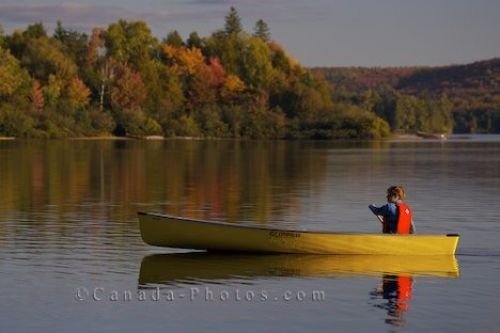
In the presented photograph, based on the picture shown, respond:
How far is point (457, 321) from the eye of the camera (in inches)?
699

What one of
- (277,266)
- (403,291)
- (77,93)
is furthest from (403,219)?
(77,93)

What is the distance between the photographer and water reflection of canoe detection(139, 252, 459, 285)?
21812 millimetres

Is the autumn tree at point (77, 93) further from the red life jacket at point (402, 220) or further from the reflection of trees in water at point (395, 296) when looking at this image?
the reflection of trees in water at point (395, 296)

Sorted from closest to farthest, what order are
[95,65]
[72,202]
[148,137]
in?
[72,202] < [148,137] < [95,65]

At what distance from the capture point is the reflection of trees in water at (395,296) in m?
17.9

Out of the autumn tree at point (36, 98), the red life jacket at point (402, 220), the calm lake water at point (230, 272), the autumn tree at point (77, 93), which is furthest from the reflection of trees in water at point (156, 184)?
the autumn tree at point (77, 93)

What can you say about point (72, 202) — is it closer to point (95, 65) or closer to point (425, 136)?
point (95, 65)

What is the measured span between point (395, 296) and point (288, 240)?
412 cm

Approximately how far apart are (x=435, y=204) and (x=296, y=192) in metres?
6.56

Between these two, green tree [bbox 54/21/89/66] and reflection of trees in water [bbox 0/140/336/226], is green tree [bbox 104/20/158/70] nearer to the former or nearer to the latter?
green tree [bbox 54/21/89/66]

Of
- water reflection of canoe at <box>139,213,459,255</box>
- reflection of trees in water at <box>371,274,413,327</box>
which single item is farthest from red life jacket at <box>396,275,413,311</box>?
water reflection of canoe at <box>139,213,459,255</box>

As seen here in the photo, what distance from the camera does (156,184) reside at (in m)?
46.8

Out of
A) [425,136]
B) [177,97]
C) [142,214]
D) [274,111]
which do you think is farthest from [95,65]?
[142,214]

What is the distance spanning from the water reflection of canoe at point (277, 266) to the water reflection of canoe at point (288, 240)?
15 cm
